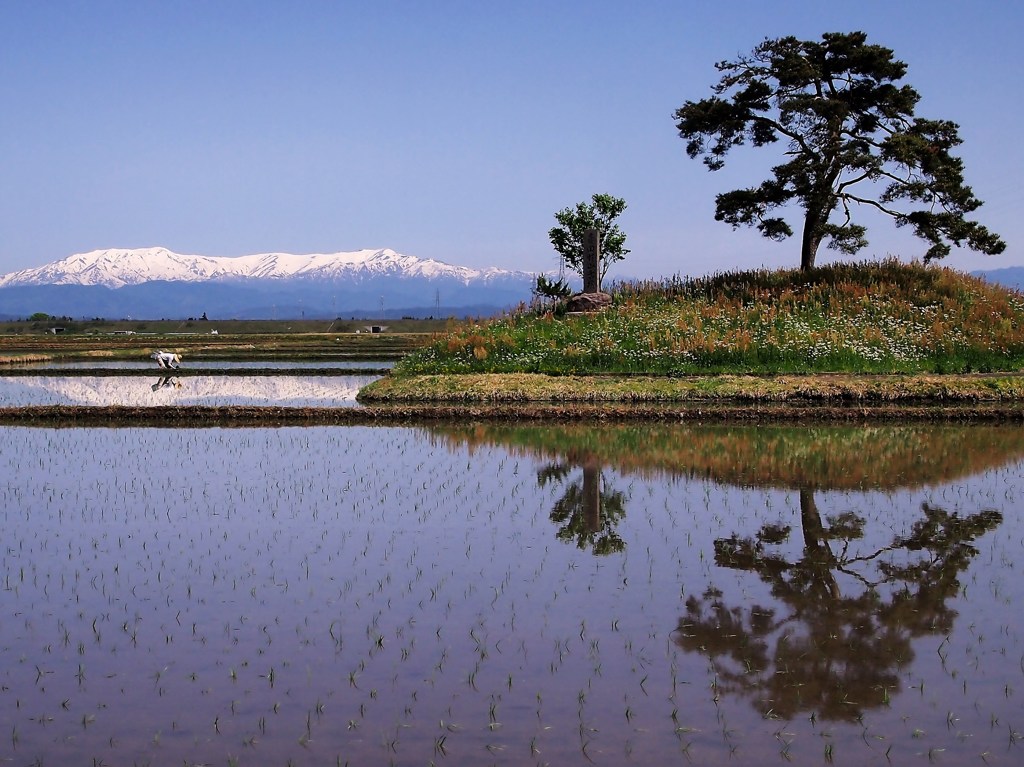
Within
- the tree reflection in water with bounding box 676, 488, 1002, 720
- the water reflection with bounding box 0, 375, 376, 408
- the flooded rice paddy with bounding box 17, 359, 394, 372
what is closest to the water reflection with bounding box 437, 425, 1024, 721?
the tree reflection in water with bounding box 676, 488, 1002, 720

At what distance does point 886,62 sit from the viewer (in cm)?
3825

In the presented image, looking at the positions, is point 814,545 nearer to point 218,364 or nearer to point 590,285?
point 590,285

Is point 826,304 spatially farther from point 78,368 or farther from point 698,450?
point 78,368

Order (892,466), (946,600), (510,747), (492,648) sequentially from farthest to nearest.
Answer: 1. (892,466)
2. (946,600)
3. (492,648)
4. (510,747)

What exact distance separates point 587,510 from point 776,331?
21.3 metres

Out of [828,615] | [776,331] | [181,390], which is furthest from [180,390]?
[828,615]

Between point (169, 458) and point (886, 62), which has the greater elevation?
point (886, 62)

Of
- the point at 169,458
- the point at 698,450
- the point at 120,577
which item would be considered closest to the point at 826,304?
the point at 698,450

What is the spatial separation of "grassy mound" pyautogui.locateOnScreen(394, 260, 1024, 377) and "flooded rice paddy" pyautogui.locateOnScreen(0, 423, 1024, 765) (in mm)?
14938

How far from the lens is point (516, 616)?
9617mm

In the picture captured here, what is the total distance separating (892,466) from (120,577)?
13.5 m

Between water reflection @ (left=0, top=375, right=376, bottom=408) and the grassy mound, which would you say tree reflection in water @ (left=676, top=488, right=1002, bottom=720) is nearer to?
water reflection @ (left=0, top=375, right=376, bottom=408)

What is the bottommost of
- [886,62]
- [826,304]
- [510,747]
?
[510,747]

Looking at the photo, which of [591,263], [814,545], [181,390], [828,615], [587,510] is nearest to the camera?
[828,615]
